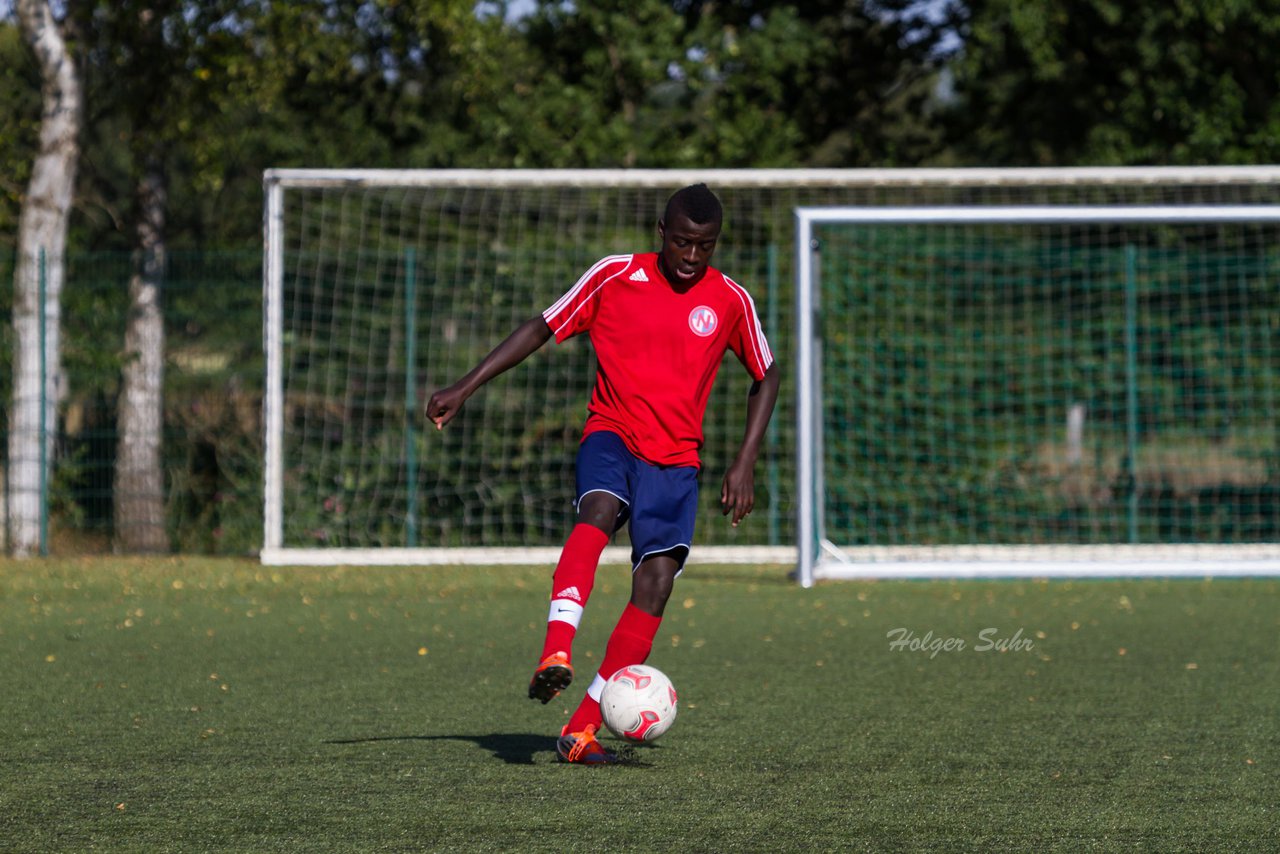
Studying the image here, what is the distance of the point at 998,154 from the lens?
17.2 meters

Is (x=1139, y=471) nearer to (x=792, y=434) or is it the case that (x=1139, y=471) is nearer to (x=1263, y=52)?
(x=792, y=434)

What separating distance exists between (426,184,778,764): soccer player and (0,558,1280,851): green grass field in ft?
1.60

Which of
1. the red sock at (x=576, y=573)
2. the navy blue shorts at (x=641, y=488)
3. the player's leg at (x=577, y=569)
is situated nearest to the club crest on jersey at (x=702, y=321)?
the navy blue shorts at (x=641, y=488)

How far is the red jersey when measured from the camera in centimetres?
483

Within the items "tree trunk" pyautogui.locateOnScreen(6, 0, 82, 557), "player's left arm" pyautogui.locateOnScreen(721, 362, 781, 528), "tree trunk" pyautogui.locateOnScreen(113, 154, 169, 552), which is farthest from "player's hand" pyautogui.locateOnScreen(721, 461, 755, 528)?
"tree trunk" pyautogui.locateOnScreen(113, 154, 169, 552)

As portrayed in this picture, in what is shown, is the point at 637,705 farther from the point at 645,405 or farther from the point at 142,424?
the point at 142,424

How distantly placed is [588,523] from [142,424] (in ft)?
29.5

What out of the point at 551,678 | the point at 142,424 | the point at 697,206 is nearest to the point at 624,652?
the point at 551,678

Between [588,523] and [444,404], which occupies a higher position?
[444,404]

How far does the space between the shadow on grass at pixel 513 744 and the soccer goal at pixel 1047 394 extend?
304 inches

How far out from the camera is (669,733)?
17.6 ft

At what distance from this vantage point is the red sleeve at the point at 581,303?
4906 mm

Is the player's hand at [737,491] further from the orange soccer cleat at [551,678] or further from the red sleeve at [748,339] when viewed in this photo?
the orange soccer cleat at [551,678]

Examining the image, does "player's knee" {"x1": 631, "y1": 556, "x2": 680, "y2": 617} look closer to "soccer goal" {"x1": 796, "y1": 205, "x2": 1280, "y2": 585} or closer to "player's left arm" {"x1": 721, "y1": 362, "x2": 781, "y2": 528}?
"player's left arm" {"x1": 721, "y1": 362, "x2": 781, "y2": 528}
